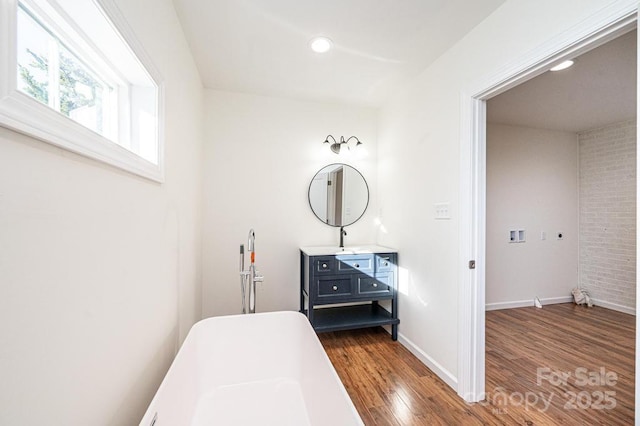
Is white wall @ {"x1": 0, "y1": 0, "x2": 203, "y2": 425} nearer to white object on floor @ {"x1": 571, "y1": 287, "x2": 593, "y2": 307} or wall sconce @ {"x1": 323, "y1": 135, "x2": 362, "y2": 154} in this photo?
wall sconce @ {"x1": 323, "y1": 135, "x2": 362, "y2": 154}

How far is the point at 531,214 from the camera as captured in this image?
11.6 feet

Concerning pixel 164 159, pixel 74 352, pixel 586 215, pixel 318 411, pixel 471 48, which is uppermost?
pixel 471 48

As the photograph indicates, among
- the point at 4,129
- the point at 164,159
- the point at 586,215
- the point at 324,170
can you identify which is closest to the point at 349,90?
the point at 324,170

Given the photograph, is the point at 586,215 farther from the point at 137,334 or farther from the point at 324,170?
the point at 137,334

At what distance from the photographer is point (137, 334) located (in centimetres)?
103

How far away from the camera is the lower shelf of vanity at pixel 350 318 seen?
2371mm

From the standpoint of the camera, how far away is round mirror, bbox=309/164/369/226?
281cm

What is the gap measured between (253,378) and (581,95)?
12.7 feet

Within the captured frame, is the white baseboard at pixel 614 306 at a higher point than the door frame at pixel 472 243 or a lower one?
lower

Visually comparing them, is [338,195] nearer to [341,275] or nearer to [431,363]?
[341,275]

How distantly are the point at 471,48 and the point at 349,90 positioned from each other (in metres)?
1.11

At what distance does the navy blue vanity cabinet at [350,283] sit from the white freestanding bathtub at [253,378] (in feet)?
2.09

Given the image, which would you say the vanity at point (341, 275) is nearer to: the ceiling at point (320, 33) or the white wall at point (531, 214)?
the ceiling at point (320, 33)

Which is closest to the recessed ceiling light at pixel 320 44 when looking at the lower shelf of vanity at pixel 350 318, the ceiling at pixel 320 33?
the ceiling at pixel 320 33
